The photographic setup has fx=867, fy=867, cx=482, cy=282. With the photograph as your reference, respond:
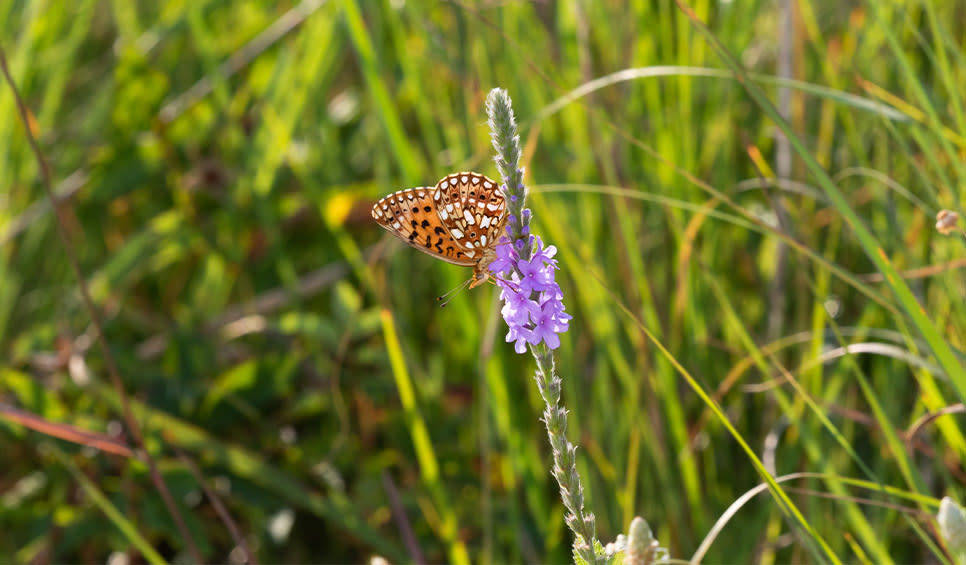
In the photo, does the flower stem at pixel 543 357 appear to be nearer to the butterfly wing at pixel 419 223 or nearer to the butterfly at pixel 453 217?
the butterfly at pixel 453 217

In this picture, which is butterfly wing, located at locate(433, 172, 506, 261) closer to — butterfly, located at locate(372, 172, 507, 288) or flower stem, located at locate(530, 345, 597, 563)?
butterfly, located at locate(372, 172, 507, 288)

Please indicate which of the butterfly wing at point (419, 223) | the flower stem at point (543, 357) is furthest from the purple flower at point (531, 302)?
the butterfly wing at point (419, 223)

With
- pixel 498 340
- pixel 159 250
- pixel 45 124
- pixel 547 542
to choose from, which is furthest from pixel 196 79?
pixel 547 542


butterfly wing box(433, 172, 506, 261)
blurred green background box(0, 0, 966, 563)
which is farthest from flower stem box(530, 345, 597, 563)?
blurred green background box(0, 0, 966, 563)

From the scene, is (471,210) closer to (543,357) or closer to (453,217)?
(453,217)

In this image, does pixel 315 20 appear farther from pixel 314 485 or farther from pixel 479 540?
pixel 479 540

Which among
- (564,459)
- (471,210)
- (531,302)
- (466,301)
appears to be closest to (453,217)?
(471,210)
